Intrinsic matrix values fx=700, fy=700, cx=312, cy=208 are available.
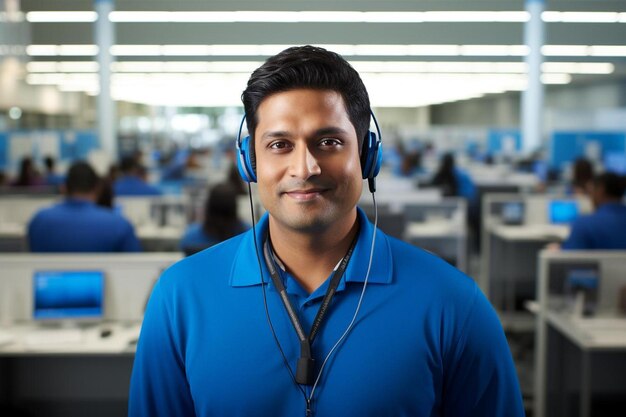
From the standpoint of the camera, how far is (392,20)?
8.55 metres

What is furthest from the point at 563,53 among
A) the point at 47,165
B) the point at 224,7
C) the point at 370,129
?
the point at 370,129

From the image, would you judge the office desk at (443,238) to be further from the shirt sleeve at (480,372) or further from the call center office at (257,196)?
the shirt sleeve at (480,372)

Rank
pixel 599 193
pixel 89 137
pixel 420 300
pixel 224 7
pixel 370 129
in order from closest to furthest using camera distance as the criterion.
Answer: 1. pixel 420 300
2. pixel 370 129
3. pixel 599 193
4. pixel 224 7
5. pixel 89 137

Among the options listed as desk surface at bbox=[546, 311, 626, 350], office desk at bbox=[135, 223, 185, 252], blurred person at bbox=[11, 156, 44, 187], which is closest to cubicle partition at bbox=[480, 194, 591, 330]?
desk surface at bbox=[546, 311, 626, 350]

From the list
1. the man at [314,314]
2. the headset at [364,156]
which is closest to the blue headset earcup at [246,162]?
the headset at [364,156]

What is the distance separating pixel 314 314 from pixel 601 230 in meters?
3.54

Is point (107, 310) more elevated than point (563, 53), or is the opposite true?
point (563, 53)

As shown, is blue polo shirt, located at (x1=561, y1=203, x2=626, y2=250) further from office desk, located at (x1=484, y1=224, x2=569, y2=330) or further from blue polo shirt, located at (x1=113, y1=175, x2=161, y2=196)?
blue polo shirt, located at (x1=113, y1=175, x2=161, y2=196)

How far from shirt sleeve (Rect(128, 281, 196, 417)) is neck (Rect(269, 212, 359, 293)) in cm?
20

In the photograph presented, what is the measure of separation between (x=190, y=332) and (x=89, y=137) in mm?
12694

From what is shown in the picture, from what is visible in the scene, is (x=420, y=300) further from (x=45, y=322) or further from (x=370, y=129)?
(x=45, y=322)

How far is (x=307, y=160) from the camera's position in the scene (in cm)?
99

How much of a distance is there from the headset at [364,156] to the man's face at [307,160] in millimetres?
128

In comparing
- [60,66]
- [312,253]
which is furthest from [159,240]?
[60,66]
